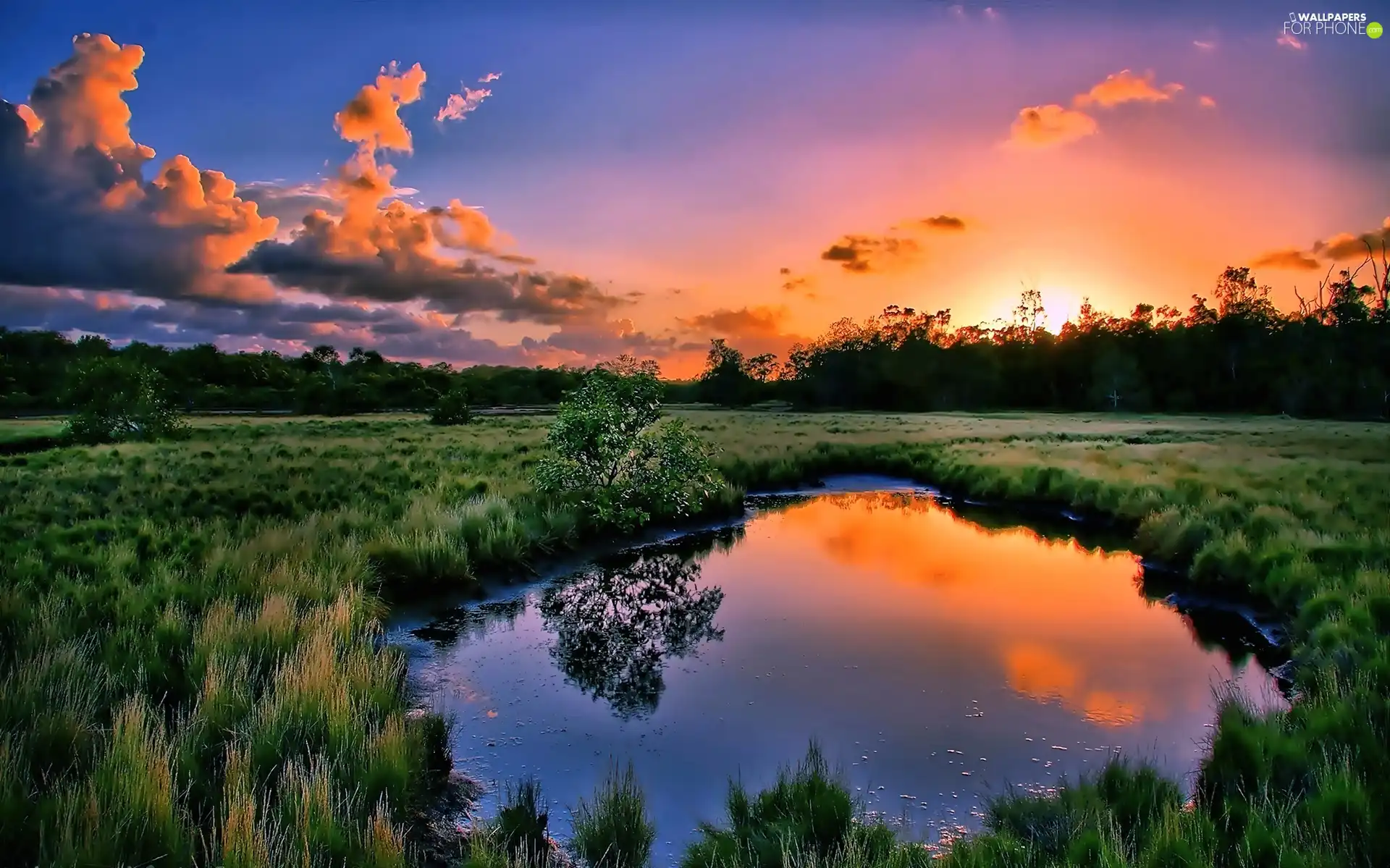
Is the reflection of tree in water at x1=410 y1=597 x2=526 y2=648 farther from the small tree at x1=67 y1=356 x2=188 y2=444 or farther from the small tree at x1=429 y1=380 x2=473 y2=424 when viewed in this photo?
the small tree at x1=429 y1=380 x2=473 y2=424

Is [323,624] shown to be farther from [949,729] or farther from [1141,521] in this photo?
[1141,521]

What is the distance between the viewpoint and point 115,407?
37.5 meters

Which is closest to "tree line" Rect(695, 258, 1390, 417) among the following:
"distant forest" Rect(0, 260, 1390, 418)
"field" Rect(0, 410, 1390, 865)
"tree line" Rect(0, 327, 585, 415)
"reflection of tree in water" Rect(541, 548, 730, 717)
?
"distant forest" Rect(0, 260, 1390, 418)

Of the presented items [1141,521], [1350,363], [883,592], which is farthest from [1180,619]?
[1350,363]

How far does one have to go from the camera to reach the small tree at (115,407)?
1432 inches

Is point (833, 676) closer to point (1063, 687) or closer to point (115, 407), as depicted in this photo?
point (1063, 687)

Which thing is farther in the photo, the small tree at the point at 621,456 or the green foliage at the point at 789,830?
the small tree at the point at 621,456

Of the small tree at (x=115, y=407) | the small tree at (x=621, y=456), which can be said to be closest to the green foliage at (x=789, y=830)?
the small tree at (x=621, y=456)

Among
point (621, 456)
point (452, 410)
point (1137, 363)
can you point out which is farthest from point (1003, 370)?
point (621, 456)

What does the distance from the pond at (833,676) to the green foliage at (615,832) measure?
27cm

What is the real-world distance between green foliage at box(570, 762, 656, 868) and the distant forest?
80625 mm

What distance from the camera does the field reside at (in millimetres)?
4766

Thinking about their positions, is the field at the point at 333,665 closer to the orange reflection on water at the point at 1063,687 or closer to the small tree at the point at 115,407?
the orange reflection on water at the point at 1063,687

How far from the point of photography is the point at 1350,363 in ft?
226
